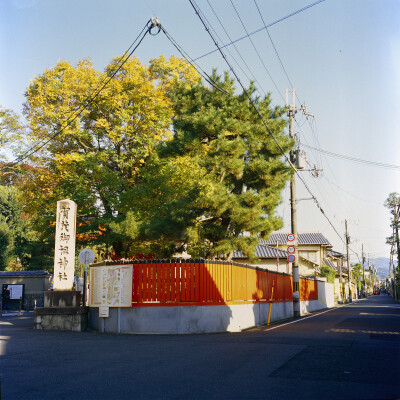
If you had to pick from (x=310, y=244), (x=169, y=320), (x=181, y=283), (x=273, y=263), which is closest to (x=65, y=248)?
(x=181, y=283)

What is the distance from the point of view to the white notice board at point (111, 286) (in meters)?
15.0

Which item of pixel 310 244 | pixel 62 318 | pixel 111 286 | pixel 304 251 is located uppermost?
pixel 310 244

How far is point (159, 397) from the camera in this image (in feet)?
17.5

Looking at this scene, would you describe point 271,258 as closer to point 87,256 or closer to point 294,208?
point 294,208

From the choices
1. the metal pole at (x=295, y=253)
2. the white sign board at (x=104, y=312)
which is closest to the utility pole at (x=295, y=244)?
the metal pole at (x=295, y=253)

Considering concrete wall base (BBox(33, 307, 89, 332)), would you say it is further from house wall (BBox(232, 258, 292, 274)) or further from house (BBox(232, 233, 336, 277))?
house (BBox(232, 233, 336, 277))

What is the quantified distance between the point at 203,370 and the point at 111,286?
887cm

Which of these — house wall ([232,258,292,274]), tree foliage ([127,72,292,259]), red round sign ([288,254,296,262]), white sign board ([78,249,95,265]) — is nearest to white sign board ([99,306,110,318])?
white sign board ([78,249,95,265])

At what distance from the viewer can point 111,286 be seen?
605 inches

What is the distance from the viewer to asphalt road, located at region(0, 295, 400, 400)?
5613 mm

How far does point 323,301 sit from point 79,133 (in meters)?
29.6

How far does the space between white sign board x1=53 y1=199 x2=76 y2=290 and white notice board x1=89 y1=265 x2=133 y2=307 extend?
45.5 inches

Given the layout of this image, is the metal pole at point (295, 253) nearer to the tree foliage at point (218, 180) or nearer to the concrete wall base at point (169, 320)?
the tree foliage at point (218, 180)

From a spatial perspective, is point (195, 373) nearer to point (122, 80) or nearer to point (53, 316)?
point (53, 316)
